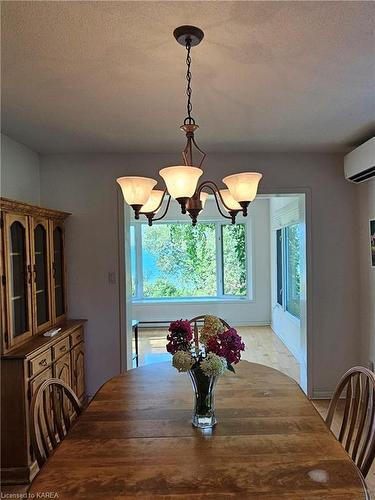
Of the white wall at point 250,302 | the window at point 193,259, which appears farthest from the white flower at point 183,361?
the window at point 193,259

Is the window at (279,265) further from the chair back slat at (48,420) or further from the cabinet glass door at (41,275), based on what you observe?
the chair back slat at (48,420)

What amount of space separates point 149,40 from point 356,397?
6.29 ft

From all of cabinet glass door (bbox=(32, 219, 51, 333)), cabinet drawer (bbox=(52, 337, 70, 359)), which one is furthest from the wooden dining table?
cabinet glass door (bbox=(32, 219, 51, 333))

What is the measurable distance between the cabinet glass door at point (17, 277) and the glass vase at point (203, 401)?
1.57 m

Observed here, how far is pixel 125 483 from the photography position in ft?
3.93

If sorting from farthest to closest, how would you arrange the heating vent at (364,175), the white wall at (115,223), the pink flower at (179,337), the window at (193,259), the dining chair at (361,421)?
the window at (193,259)
the white wall at (115,223)
the heating vent at (364,175)
the pink flower at (179,337)
the dining chair at (361,421)

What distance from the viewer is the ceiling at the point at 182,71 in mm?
1524

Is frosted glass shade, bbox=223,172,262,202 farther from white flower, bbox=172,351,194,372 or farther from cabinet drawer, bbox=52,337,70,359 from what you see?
cabinet drawer, bbox=52,337,70,359

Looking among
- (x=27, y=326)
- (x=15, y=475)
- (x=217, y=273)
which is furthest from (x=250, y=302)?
(x=15, y=475)

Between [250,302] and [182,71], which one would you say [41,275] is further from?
[250,302]

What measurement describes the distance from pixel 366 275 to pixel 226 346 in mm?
2659

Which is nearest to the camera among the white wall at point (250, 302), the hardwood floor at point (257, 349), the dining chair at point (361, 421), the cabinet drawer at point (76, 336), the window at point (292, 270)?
the dining chair at point (361, 421)

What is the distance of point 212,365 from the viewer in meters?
1.50

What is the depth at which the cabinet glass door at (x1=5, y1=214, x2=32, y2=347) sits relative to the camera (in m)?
2.54
